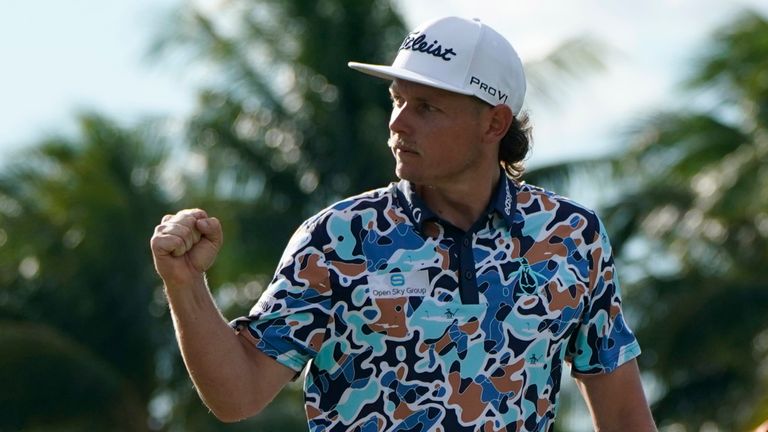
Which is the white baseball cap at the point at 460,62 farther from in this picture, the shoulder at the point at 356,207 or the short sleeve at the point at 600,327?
the short sleeve at the point at 600,327

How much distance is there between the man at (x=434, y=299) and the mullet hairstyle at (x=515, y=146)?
0.66 ft

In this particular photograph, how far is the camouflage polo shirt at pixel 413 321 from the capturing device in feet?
17.4

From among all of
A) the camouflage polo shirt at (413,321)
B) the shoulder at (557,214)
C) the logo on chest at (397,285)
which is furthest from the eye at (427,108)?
the logo on chest at (397,285)

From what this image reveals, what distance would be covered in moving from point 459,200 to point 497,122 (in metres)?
0.29

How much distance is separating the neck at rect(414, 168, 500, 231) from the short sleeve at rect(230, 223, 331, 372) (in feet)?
1.19

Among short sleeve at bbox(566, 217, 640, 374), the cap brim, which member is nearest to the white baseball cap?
the cap brim

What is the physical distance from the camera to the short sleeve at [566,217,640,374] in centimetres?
558

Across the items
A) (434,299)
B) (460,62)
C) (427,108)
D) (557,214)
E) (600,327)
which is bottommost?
(600,327)

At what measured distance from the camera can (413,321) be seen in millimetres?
5309

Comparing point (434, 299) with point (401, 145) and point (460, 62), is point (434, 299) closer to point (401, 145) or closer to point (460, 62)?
point (401, 145)

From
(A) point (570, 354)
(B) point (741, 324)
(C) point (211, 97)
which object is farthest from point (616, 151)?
(A) point (570, 354)

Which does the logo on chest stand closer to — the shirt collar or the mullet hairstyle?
the shirt collar

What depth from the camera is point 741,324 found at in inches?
878

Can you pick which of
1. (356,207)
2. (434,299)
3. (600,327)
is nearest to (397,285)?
(434,299)
